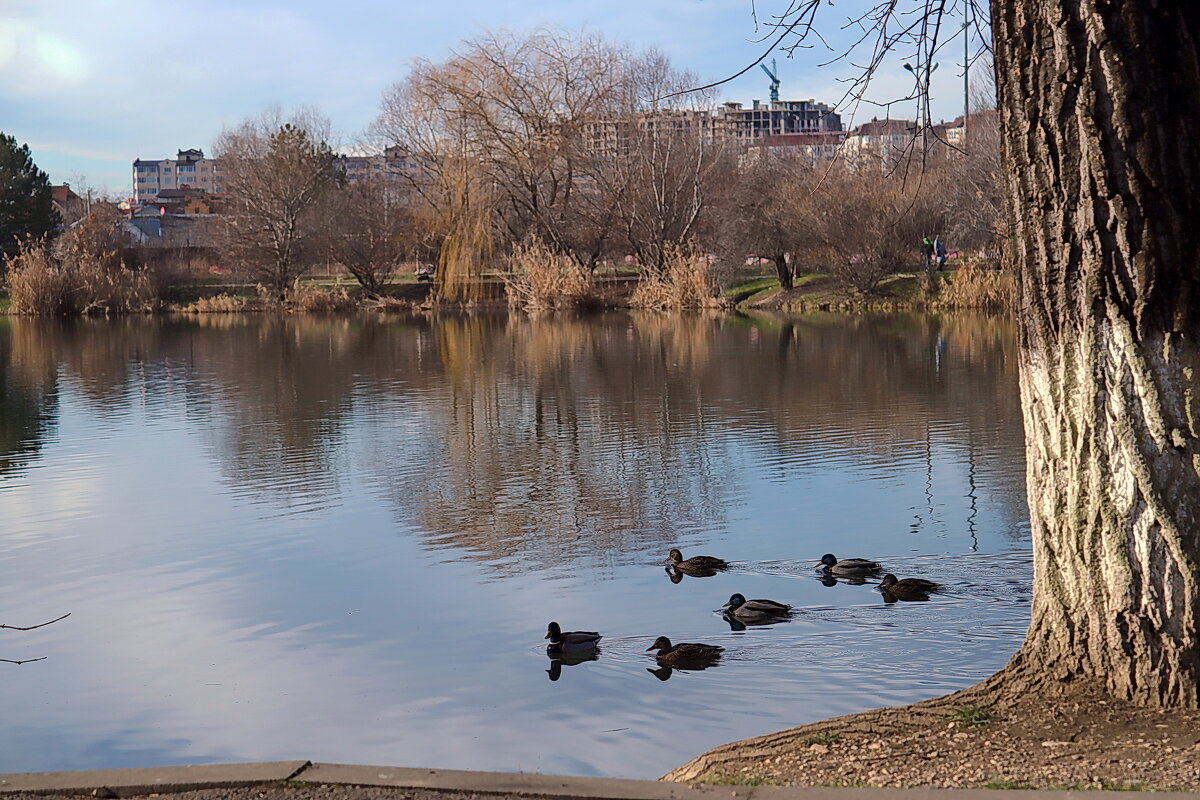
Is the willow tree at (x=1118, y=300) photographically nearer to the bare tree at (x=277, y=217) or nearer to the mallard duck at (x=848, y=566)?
the mallard duck at (x=848, y=566)

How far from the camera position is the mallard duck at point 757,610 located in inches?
324

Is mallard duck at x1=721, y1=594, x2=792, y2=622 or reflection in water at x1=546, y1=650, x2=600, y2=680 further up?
mallard duck at x1=721, y1=594, x2=792, y2=622

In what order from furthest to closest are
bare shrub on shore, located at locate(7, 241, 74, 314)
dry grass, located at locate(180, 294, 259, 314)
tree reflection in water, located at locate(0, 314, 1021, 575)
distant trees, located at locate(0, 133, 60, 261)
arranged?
1. distant trees, located at locate(0, 133, 60, 261)
2. dry grass, located at locate(180, 294, 259, 314)
3. bare shrub on shore, located at locate(7, 241, 74, 314)
4. tree reflection in water, located at locate(0, 314, 1021, 575)

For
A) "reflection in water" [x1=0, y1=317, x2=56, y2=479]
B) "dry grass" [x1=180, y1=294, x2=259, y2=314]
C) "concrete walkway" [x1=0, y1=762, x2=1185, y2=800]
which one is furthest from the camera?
"dry grass" [x1=180, y1=294, x2=259, y2=314]

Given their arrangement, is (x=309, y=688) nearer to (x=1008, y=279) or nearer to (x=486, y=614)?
(x=486, y=614)

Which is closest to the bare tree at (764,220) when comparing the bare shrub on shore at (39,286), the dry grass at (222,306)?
the dry grass at (222,306)

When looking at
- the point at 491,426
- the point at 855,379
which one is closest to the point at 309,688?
the point at 491,426

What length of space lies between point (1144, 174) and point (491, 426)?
12.7 metres

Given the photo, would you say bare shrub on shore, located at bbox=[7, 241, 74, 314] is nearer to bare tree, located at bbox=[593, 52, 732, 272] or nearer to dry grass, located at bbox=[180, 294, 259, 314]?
dry grass, located at bbox=[180, 294, 259, 314]

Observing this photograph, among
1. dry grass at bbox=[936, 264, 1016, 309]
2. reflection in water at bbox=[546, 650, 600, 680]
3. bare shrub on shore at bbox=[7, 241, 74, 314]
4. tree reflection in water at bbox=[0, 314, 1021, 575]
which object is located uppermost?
bare shrub on shore at bbox=[7, 241, 74, 314]

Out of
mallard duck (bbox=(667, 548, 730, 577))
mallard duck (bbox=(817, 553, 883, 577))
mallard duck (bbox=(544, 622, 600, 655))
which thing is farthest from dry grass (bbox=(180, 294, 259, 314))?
mallard duck (bbox=(544, 622, 600, 655))

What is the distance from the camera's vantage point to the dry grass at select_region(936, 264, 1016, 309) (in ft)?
134

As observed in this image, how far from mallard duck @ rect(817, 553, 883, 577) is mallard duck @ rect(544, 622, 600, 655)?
7.13 feet

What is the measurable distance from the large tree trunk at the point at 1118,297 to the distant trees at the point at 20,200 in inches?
2568
